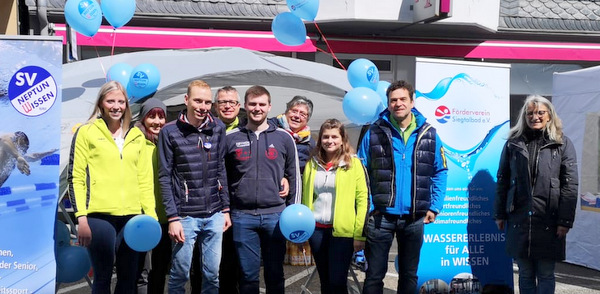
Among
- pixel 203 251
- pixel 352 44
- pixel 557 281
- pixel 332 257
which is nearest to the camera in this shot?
pixel 203 251

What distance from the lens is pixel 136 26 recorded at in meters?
11.0

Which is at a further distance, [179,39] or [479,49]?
[479,49]

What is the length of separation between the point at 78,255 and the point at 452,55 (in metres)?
9.28

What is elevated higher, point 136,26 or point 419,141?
point 136,26

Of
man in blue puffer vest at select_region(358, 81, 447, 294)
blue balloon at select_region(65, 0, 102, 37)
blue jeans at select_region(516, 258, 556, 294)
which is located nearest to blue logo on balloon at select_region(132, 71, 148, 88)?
blue balloon at select_region(65, 0, 102, 37)

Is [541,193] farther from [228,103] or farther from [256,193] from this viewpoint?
[228,103]

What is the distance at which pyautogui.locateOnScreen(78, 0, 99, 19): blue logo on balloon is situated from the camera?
618 cm

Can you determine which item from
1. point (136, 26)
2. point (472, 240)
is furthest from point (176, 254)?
point (136, 26)

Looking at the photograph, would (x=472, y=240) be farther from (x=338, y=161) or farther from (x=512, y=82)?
(x=512, y=82)

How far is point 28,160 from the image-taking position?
420 cm

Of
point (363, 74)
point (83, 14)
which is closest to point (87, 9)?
point (83, 14)

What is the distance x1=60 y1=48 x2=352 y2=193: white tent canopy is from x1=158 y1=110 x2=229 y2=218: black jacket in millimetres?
2388

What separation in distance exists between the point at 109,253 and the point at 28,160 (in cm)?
84

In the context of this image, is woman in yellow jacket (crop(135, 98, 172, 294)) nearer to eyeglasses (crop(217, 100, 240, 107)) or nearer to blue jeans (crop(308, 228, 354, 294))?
eyeglasses (crop(217, 100, 240, 107))
